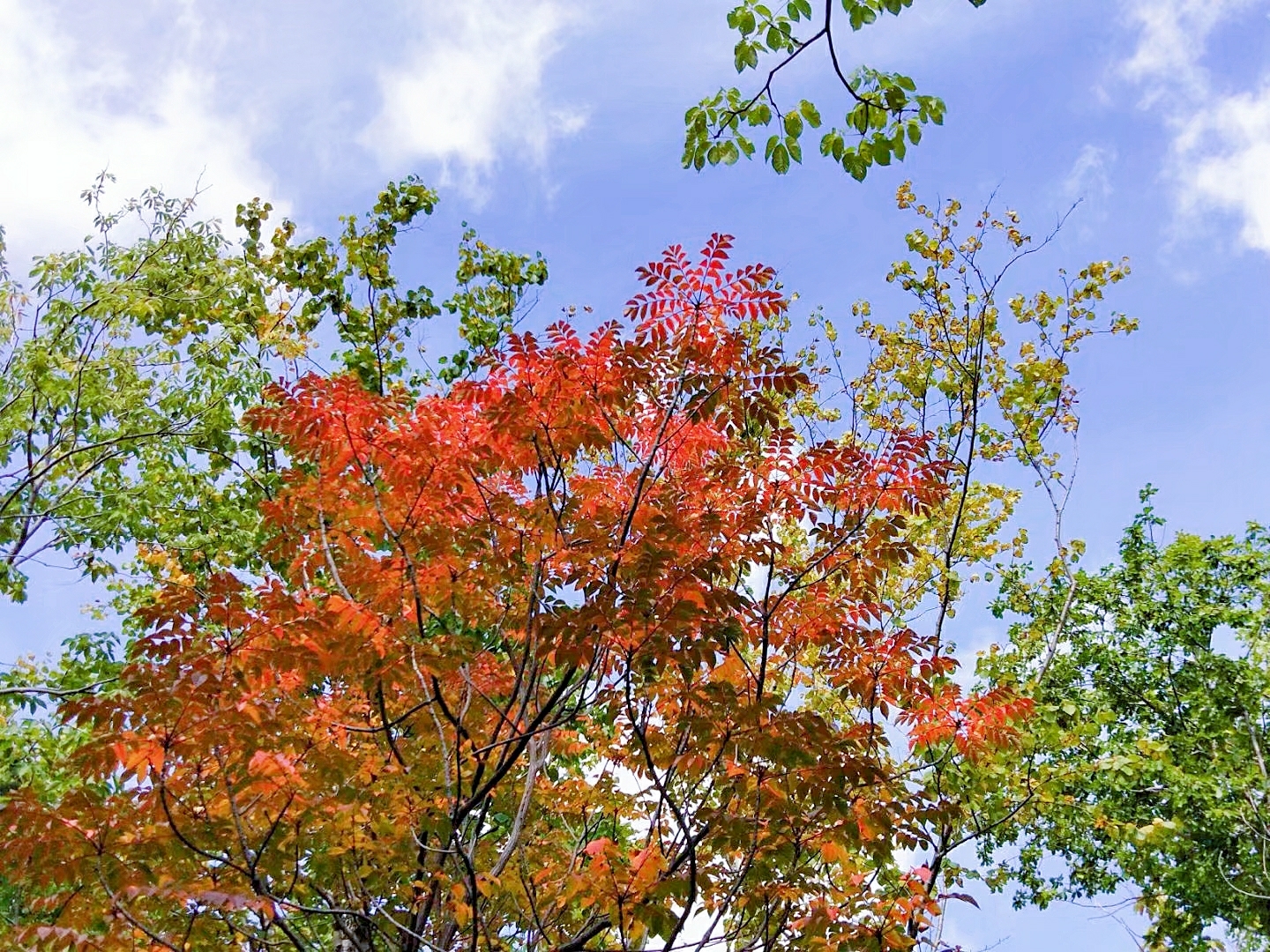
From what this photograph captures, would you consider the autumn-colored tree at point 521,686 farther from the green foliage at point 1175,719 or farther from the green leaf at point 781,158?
the green foliage at point 1175,719

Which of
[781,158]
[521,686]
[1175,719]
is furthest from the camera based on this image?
[1175,719]

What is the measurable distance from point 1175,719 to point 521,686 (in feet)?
58.3

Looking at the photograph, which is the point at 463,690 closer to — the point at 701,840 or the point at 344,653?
the point at 344,653

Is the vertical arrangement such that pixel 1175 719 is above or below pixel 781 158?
above

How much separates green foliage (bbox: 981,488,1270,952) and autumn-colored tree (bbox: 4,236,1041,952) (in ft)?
33.0

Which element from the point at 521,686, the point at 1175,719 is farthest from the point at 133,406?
the point at 1175,719

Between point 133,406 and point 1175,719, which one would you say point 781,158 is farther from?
point 1175,719

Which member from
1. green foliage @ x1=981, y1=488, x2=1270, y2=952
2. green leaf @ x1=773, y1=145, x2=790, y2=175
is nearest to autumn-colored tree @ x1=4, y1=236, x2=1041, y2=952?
green leaf @ x1=773, y1=145, x2=790, y2=175

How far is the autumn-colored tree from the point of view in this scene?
528cm

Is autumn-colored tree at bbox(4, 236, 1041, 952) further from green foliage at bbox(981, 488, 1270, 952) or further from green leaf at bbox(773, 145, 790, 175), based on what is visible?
green foliage at bbox(981, 488, 1270, 952)

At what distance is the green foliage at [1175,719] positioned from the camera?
56.7 ft

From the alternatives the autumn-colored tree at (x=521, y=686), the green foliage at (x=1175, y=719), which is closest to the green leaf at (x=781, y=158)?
the autumn-colored tree at (x=521, y=686)

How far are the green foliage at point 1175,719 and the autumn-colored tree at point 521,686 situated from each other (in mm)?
10044

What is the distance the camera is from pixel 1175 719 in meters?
19.4
